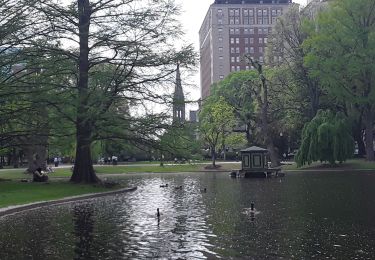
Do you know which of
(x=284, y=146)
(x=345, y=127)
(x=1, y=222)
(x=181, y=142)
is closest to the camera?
(x=1, y=222)

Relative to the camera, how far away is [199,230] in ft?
52.9

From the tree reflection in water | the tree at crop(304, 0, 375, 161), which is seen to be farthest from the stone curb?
the tree at crop(304, 0, 375, 161)

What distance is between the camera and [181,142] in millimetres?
35875

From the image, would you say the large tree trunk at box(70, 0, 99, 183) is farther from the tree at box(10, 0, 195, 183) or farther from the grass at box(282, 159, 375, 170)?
the grass at box(282, 159, 375, 170)

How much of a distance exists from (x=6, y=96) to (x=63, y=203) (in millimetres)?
9896

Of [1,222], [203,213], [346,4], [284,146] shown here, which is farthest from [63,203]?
[284,146]

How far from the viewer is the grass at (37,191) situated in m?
26.4

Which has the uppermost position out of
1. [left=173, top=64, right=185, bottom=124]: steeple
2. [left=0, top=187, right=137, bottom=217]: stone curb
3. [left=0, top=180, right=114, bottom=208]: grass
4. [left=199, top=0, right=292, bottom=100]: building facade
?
[left=199, top=0, right=292, bottom=100]: building facade

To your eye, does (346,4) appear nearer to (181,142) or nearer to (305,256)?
(181,142)

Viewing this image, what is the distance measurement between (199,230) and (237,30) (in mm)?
174601

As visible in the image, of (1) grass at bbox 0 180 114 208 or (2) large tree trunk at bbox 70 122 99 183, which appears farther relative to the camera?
(2) large tree trunk at bbox 70 122 99 183

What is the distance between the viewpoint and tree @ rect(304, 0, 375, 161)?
198 ft

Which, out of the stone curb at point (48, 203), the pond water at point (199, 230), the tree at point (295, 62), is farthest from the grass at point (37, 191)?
the tree at point (295, 62)

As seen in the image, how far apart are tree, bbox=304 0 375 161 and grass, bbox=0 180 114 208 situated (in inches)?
1478
